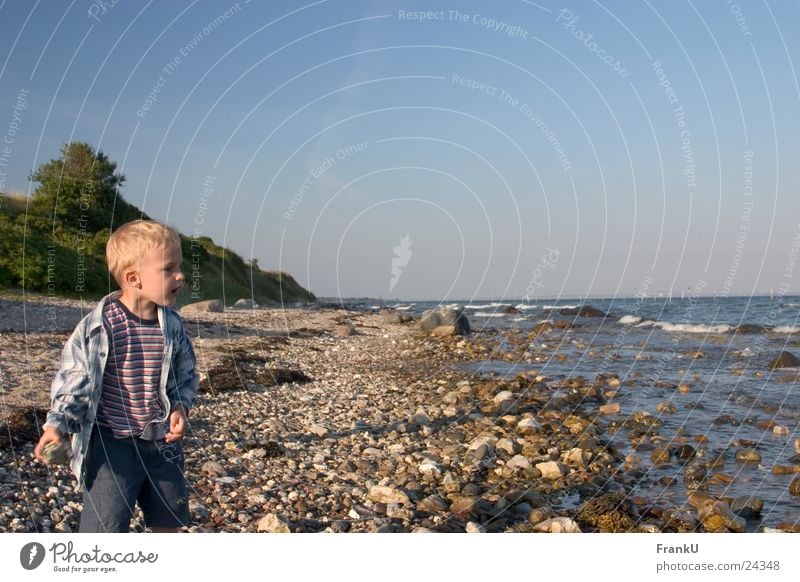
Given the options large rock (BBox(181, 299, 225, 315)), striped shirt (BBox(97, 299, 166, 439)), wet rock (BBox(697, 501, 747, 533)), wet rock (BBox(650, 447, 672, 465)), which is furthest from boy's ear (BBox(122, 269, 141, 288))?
large rock (BBox(181, 299, 225, 315))

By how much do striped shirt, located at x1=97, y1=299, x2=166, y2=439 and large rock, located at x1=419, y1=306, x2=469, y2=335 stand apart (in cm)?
3127

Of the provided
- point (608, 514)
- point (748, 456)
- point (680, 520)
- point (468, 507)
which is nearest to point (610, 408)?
point (748, 456)

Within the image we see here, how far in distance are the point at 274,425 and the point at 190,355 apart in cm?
638

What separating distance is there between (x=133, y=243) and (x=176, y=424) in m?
1.30

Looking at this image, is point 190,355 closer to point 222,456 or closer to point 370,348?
point 222,456

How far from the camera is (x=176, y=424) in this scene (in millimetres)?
4488

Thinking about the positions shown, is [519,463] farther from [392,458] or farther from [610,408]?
[610,408]

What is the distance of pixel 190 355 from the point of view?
478 centimetres

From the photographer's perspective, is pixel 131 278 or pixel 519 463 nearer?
pixel 131 278

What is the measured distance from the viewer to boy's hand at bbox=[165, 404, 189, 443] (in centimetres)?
448

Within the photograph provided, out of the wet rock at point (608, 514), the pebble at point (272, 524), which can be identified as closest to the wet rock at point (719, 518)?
the wet rock at point (608, 514)

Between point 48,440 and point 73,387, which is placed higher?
point 73,387
